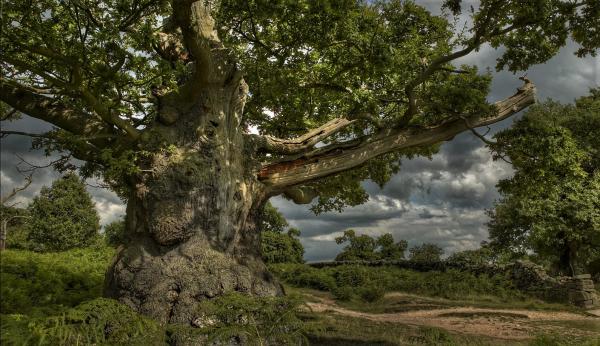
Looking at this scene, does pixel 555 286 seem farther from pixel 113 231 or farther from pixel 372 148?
pixel 113 231

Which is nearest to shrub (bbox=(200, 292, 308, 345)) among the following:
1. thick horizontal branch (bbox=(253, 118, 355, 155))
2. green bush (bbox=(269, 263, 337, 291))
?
thick horizontal branch (bbox=(253, 118, 355, 155))

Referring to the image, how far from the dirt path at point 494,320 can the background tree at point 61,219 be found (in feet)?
98.9

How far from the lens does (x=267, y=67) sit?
12789 millimetres

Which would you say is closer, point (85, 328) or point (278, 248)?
point (85, 328)

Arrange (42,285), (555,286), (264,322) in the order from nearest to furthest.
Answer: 1. (264,322)
2. (42,285)
3. (555,286)

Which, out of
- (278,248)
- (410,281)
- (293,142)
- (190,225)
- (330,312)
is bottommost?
(330,312)

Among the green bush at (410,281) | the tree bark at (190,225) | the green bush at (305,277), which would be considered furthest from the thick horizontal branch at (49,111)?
the green bush at (305,277)

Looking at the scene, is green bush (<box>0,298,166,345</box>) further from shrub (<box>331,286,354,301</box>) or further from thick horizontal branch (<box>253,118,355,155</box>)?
shrub (<box>331,286,354,301</box>)

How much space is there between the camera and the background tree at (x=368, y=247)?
34.4 metres

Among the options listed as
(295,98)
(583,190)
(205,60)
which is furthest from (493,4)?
(583,190)

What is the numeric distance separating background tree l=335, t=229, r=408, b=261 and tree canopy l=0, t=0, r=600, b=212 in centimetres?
1965

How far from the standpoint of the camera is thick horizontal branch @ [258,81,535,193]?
12.8 m

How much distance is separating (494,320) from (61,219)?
37.5m

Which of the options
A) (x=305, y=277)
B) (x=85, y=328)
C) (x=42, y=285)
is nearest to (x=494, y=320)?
(x=305, y=277)
